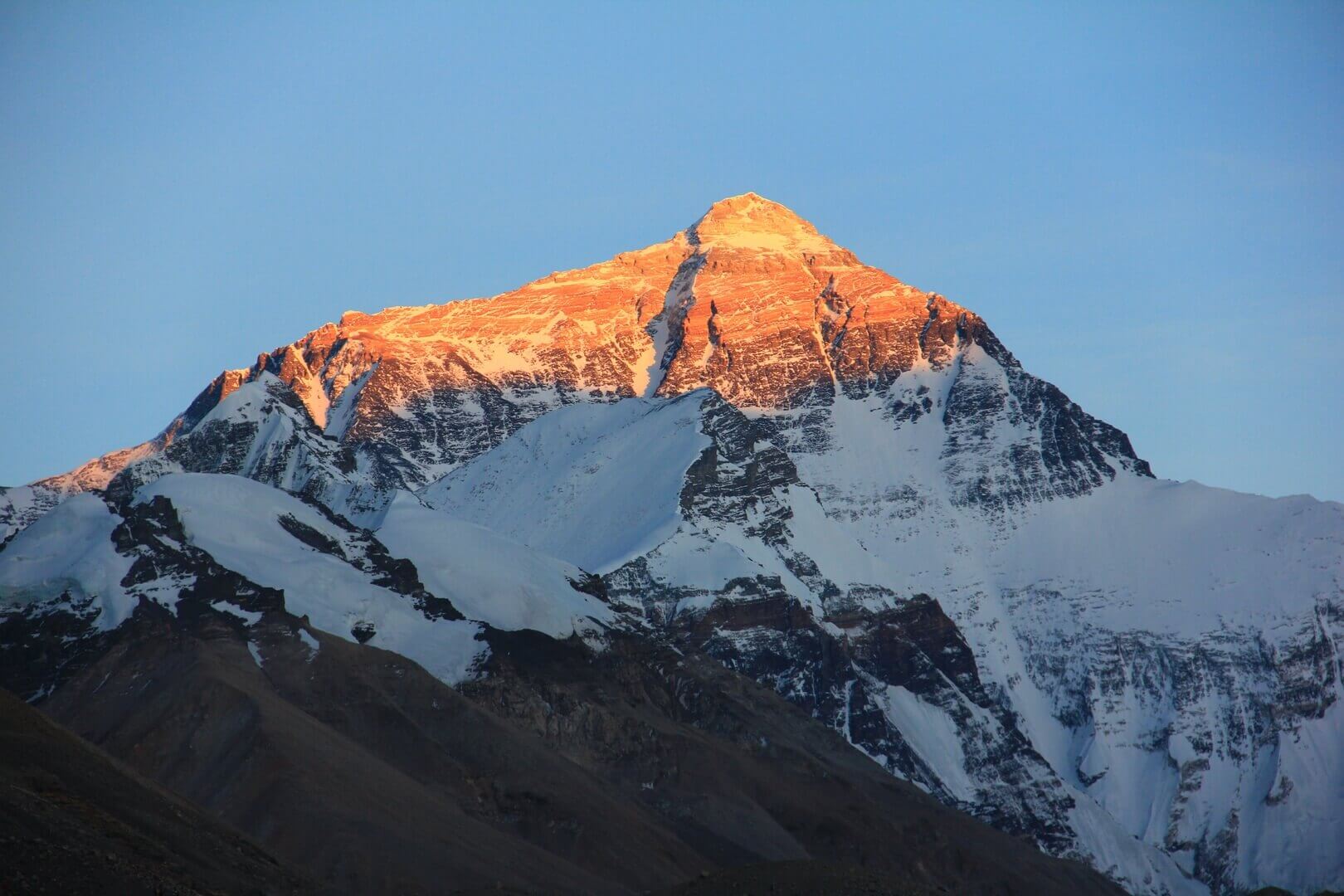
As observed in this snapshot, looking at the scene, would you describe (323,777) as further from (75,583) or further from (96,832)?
(96,832)

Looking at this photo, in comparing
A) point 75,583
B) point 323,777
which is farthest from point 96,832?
point 75,583

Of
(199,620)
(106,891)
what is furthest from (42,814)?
(199,620)

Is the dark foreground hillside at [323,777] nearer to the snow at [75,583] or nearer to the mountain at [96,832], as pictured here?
the mountain at [96,832]

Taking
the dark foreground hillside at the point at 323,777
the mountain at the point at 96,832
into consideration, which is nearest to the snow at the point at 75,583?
the dark foreground hillside at the point at 323,777

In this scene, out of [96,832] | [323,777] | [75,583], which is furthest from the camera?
[75,583]

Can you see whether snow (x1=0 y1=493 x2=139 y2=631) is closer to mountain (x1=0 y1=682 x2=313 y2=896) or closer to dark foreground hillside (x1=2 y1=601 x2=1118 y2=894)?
dark foreground hillside (x1=2 y1=601 x2=1118 y2=894)

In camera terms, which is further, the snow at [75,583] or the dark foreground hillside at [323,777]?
the snow at [75,583]

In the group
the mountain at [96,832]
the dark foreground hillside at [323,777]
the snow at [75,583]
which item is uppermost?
the snow at [75,583]

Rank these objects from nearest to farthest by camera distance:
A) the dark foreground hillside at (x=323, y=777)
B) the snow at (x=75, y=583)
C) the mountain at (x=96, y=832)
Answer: the mountain at (x=96, y=832) → the dark foreground hillside at (x=323, y=777) → the snow at (x=75, y=583)

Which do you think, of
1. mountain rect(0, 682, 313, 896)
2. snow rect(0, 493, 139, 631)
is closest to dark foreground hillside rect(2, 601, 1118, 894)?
mountain rect(0, 682, 313, 896)

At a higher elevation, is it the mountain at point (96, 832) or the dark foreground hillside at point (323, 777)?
the dark foreground hillside at point (323, 777)

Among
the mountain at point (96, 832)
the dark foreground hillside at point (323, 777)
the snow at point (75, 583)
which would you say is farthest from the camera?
the snow at point (75, 583)
